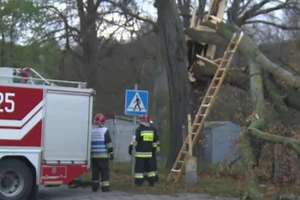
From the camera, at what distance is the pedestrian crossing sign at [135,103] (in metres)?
16.0

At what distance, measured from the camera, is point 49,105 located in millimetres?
13750

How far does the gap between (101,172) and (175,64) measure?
A: 552 cm

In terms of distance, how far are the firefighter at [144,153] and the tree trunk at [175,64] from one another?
370cm

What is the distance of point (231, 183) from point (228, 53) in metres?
3.30

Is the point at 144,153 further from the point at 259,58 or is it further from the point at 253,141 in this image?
the point at 259,58

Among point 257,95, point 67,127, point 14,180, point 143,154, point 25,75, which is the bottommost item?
point 14,180

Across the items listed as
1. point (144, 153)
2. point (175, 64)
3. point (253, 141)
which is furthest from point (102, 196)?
point (175, 64)

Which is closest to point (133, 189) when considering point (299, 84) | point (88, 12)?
point (299, 84)

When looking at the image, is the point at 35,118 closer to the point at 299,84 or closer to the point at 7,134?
the point at 7,134

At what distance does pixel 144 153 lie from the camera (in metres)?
15.8

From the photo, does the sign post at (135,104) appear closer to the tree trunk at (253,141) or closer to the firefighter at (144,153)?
the firefighter at (144,153)

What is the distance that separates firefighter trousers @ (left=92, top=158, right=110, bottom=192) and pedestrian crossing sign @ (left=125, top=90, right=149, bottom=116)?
5.26 feet

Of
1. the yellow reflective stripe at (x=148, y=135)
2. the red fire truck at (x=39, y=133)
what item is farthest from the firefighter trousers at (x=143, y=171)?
the red fire truck at (x=39, y=133)

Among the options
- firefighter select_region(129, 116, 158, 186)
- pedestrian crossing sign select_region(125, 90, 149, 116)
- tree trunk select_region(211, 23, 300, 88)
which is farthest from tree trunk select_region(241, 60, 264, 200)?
pedestrian crossing sign select_region(125, 90, 149, 116)
